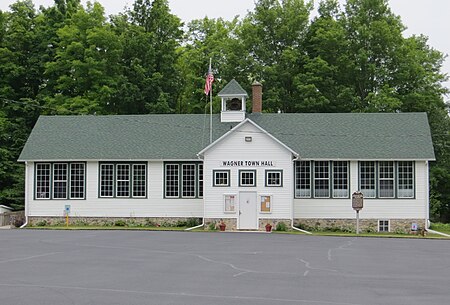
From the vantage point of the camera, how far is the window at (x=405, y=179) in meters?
42.4

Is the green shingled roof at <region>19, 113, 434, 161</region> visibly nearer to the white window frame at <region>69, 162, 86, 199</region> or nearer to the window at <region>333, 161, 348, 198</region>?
the window at <region>333, 161, 348, 198</region>

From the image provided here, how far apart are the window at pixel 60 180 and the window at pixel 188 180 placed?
6.41 meters

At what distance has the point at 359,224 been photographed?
42.5 meters

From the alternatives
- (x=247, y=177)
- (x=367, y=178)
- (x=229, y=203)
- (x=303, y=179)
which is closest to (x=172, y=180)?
(x=229, y=203)

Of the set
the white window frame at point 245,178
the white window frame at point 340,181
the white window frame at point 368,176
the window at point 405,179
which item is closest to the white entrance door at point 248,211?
the white window frame at point 245,178

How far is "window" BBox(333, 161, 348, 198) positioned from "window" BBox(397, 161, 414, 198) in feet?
10.2

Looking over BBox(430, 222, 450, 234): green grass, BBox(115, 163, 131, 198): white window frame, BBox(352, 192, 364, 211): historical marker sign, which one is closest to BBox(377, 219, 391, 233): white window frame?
BBox(352, 192, 364, 211): historical marker sign

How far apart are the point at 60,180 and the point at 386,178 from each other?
20207 millimetres

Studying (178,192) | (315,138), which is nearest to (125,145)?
(178,192)

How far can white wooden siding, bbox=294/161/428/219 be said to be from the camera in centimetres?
4219

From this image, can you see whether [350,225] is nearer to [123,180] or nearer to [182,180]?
[182,180]

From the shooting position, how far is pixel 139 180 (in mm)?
44875

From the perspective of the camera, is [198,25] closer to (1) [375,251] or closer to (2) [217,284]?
(1) [375,251]

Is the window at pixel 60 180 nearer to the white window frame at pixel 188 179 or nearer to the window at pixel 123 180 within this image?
the window at pixel 123 180
